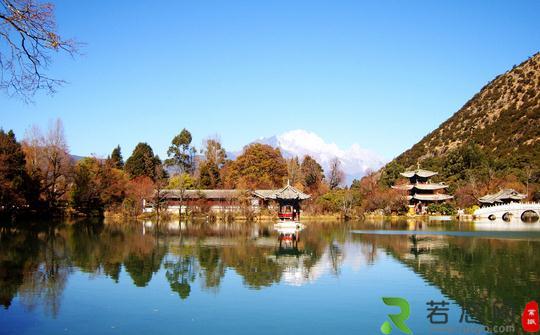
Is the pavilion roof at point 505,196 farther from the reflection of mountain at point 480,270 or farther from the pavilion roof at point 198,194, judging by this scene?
the pavilion roof at point 198,194

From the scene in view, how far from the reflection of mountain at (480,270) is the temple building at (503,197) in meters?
26.5

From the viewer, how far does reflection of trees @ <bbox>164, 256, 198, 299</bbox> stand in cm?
1444

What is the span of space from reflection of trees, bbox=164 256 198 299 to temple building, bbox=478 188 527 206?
40677mm

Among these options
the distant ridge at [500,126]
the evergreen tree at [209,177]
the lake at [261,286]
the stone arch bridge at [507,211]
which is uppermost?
the distant ridge at [500,126]

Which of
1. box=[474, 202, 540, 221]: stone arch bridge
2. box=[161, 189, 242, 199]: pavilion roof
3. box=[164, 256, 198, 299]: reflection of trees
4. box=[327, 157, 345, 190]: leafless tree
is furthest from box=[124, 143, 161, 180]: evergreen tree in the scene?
box=[164, 256, 198, 299]: reflection of trees

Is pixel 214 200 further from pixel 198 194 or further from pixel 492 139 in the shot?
pixel 492 139

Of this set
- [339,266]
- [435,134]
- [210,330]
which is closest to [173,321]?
[210,330]

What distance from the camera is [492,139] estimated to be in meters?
77.0

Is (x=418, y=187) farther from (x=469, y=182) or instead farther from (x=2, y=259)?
(x=2, y=259)

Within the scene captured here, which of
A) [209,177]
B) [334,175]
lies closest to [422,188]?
[334,175]

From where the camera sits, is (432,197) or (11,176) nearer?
(11,176)

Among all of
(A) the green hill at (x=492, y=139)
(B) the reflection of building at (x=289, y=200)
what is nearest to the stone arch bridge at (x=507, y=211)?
(A) the green hill at (x=492, y=139)

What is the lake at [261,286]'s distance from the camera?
35.1 feet

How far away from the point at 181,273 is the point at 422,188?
49.0 meters
